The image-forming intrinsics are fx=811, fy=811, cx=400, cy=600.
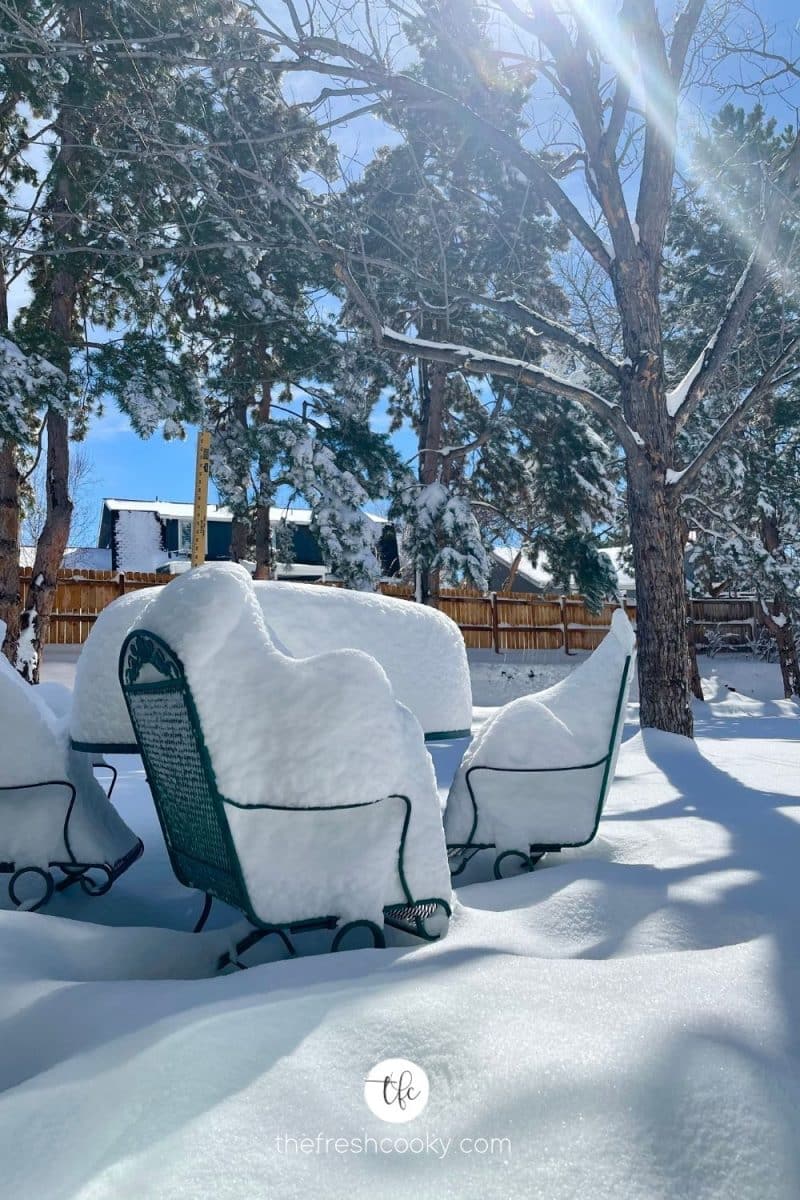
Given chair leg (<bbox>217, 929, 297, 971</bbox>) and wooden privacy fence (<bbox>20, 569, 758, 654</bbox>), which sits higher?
wooden privacy fence (<bbox>20, 569, 758, 654</bbox>)

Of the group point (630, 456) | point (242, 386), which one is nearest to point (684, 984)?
point (630, 456)

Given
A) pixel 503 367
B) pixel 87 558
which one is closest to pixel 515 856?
pixel 503 367

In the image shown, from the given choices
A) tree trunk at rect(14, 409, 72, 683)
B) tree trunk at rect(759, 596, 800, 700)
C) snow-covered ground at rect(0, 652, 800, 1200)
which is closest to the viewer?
snow-covered ground at rect(0, 652, 800, 1200)

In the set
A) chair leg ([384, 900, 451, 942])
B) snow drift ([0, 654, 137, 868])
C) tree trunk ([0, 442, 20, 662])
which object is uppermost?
tree trunk ([0, 442, 20, 662])

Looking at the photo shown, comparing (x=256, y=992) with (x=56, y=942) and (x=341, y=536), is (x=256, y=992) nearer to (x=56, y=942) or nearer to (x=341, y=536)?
(x=56, y=942)

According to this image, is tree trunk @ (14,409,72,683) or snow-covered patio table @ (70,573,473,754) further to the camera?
tree trunk @ (14,409,72,683)

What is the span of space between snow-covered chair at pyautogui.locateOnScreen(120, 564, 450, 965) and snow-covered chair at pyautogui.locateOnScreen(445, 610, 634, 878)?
2.71 feet

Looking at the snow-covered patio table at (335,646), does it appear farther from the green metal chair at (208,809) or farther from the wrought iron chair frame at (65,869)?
the green metal chair at (208,809)

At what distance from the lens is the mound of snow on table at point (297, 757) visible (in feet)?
6.90

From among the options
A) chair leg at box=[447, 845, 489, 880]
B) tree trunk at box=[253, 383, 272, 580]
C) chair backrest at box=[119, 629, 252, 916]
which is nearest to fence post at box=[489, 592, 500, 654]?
tree trunk at box=[253, 383, 272, 580]

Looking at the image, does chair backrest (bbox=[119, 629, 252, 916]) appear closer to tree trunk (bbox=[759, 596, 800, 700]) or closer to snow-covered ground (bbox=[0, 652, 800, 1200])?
snow-covered ground (bbox=[0, 652, 800, 1200])

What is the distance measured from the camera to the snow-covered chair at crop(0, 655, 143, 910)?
9.73ft

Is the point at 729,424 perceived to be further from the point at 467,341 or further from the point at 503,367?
the point at 467,341

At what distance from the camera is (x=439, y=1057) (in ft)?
4.76
